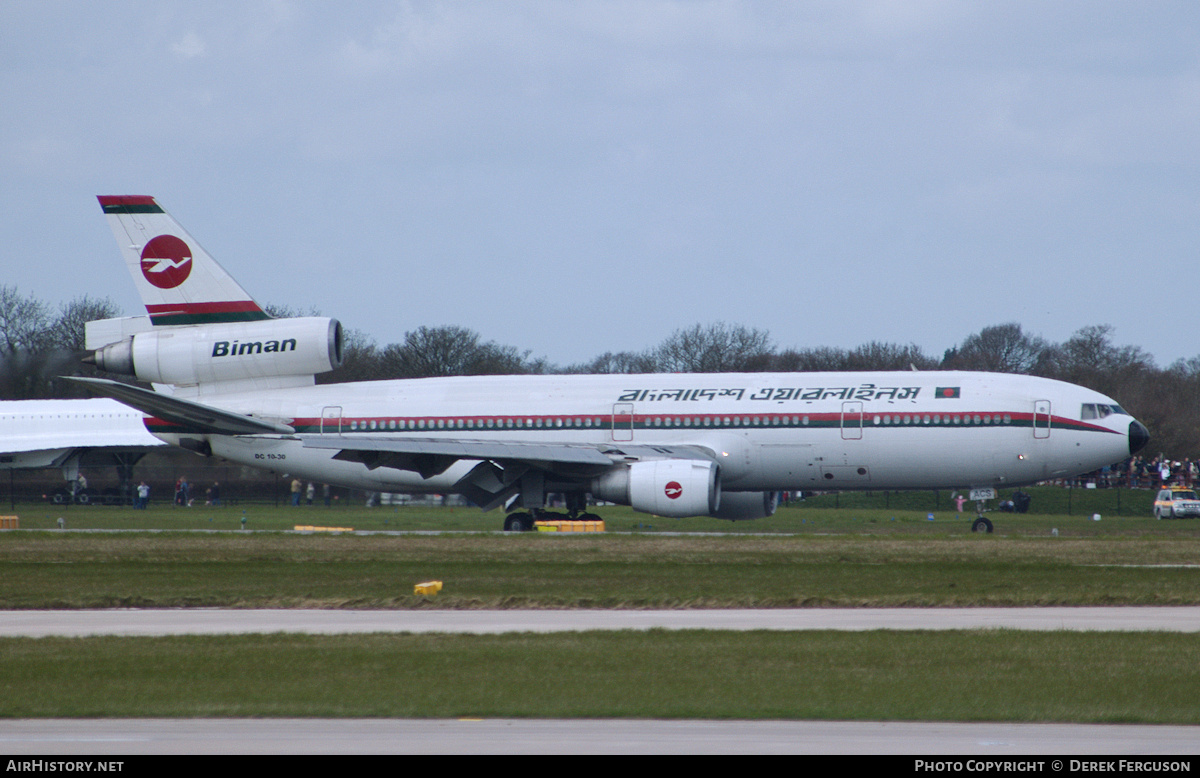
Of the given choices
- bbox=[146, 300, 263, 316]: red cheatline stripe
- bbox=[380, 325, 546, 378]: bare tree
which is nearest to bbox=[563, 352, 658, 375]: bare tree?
bbox=[380, 325, 546, 378]: bare tree

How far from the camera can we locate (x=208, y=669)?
1176 centimetres

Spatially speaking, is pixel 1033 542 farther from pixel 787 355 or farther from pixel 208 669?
pixel 787 355

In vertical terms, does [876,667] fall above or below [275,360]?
below

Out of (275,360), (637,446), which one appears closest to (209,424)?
(275,360)

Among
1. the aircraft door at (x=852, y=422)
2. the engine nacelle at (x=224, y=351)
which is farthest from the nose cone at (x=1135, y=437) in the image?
the engine nacelle at (x=224, y=351)

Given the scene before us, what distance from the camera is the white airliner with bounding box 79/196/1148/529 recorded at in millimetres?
31062

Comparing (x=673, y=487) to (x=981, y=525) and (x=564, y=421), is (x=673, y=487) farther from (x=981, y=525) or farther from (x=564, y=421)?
(x=981, y=525)

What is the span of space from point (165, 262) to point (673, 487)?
15.3m

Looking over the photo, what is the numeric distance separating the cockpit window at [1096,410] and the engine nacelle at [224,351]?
64.8 ft

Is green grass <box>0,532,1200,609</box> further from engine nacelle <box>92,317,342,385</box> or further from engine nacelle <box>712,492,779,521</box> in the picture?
engine nacelle <box>92,317,342,385</box>

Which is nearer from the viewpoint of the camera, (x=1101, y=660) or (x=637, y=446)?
(x=1101, y=660)

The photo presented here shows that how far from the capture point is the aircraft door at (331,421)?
33719 millimetres

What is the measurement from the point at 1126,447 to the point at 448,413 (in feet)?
56.5

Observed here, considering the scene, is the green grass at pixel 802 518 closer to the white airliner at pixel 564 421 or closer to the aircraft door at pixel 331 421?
the white airliner at pixel 564 421
